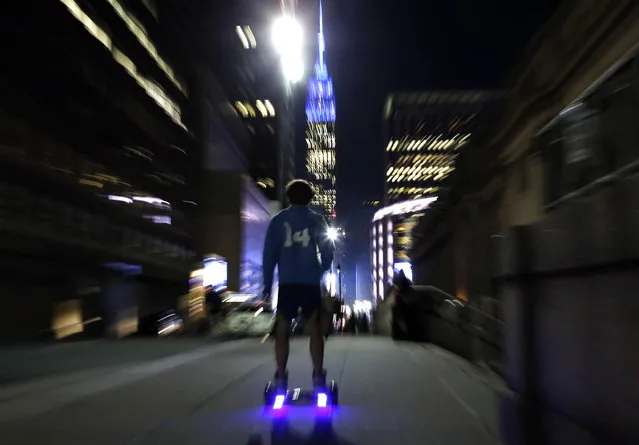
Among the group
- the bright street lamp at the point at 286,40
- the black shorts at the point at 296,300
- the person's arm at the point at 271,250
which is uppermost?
the bright street lamp at the point at 286,40

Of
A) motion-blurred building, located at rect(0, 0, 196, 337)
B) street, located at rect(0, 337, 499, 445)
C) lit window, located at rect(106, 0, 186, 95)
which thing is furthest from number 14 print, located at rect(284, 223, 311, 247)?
lit window, located at rect(106, 0, 186, 95)

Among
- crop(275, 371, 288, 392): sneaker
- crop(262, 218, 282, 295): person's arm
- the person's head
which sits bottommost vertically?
crop(275, 371, 288, 392): sneaker

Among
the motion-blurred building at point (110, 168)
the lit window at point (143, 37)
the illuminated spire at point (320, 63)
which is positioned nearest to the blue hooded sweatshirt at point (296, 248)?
the motion-blurred building at point (110, 168)

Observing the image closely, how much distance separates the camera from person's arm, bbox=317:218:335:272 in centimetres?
482

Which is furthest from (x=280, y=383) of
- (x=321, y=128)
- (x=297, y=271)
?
(x=321, y=128)

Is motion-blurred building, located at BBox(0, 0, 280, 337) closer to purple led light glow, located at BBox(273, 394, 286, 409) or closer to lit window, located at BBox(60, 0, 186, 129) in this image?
lit window, located at BBox(60, 0, 186, 129)

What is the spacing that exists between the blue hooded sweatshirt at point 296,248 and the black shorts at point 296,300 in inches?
2.0

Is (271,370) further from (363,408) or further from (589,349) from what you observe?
(589,349)

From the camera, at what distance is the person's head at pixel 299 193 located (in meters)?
4.91

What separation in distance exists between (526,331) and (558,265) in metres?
0.75

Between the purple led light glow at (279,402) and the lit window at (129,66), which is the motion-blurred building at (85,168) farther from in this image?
the purple led light glow at (279,402)

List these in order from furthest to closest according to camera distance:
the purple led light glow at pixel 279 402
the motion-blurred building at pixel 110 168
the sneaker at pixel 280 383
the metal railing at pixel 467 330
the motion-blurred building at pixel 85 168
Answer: the motion-blurred building at pixel 110 168
the motion-blurred building at pixel 85 168
the metal railing at pixel 467 330
the sneaker at pixel 280 383
the purple led light glow at pixel 279 402

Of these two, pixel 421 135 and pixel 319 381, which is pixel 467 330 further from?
pixel 421 135

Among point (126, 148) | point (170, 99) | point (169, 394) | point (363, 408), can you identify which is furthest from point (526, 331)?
point (170, 99)
